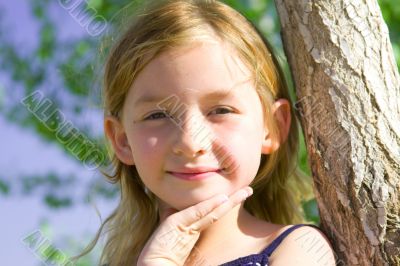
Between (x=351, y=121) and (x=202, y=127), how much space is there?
428 millimetres

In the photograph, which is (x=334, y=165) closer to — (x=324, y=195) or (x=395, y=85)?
(x=324, y=195)

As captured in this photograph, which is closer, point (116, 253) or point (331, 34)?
point (331, 34)

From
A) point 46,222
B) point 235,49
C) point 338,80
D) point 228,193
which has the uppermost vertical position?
point 235,49

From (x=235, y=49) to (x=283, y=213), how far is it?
2.34ft

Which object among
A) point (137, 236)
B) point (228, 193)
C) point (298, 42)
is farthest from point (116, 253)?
point (298, 42)

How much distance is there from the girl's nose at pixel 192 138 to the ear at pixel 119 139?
0.34 m

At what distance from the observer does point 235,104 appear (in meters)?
1.97

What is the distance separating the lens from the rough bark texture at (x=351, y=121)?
184 centimetres

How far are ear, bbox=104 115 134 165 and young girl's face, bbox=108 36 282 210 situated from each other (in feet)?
0.56

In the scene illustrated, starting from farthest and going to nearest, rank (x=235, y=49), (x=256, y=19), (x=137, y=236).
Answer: (x=256, y=19)
(x=137, y=236)
(x=235, y=49)

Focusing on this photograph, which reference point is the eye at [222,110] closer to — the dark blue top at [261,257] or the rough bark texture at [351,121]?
the rough bark texture at [351,121]

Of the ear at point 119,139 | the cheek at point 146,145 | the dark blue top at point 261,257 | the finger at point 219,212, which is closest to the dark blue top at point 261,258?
the dark blue top at point 261,257

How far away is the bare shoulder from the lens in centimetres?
188

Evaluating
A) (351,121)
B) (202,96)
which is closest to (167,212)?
(202,96)
